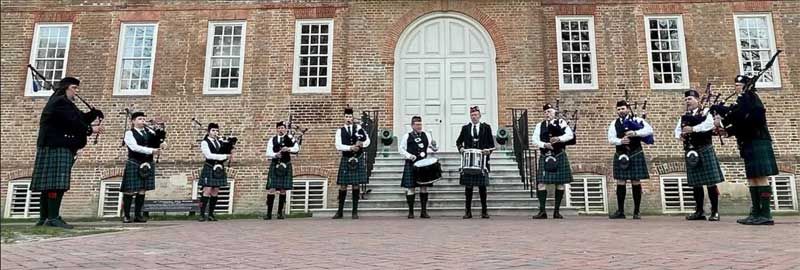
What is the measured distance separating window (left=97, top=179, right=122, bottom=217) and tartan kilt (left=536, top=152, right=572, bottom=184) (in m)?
10.0

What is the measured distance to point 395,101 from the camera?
14203 mm

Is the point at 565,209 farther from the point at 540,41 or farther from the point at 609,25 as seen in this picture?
the point at 609,25

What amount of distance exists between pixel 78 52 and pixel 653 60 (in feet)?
48.7

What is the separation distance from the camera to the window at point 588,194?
13.4 meters

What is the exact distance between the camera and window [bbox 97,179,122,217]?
13828mm

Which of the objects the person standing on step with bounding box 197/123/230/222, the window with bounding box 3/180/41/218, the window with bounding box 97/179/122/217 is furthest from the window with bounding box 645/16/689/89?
the window with bounding box 3/180/41/218

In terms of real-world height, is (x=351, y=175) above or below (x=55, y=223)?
above

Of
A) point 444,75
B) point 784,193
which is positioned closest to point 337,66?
point 444,75

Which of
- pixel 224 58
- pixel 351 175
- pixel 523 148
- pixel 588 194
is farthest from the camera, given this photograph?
pixel 224 58

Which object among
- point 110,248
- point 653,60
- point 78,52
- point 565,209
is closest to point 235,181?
point 78,52

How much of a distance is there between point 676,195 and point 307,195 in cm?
877

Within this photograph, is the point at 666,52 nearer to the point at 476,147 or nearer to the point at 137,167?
the point at 476,147

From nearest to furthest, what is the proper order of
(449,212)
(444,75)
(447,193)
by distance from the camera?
(449,212) → (447,193) → (444,75)

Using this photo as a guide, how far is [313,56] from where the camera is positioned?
14.7 m
